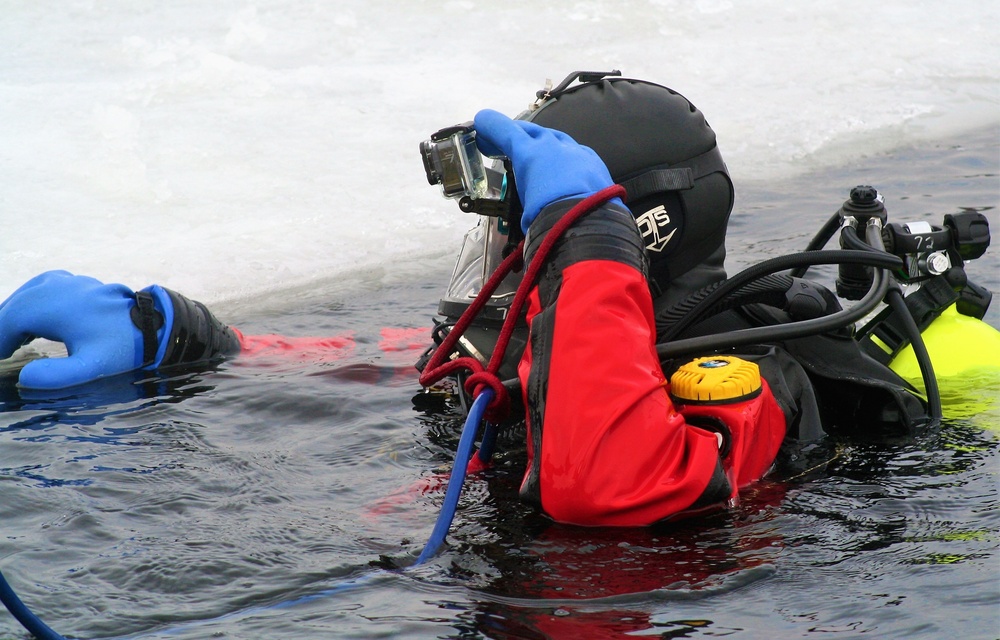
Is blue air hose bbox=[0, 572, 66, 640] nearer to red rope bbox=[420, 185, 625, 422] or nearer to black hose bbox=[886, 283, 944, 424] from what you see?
red rope bbox=[420, 185, 625, 422]

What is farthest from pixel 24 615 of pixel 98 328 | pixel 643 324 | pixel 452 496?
pixel 98 328

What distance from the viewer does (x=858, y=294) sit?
2.75 m

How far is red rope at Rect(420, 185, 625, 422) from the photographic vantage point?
7.26 feet

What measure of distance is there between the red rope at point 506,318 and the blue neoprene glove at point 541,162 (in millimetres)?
58

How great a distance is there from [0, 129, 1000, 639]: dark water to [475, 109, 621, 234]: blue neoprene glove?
73cm

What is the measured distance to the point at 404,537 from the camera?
2.33m

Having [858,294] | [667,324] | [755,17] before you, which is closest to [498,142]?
[667,324]

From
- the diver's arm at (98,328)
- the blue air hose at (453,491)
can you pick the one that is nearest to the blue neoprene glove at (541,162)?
the blue air hose at (453,491)

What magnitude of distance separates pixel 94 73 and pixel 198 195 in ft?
7.19

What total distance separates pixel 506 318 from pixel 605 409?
0.36 m

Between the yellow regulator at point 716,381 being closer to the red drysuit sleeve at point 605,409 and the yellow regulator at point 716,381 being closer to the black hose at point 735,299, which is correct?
the red drysuit sleeve at point 605,409

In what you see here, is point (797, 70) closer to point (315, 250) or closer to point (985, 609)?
point (315, 250)

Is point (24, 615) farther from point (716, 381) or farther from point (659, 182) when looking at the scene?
point (659, 182)

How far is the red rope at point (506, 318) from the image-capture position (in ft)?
7.26
